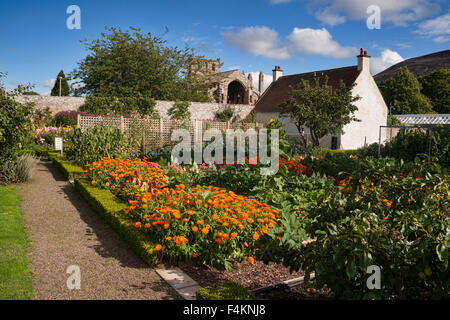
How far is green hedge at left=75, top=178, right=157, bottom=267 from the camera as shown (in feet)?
13.3

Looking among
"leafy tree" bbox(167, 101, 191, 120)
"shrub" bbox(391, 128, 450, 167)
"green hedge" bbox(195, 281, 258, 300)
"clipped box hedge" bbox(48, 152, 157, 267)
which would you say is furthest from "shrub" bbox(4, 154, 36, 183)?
"leafy tree" bbox(167, 101, 191, 120)

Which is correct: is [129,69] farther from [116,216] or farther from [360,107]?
[116,216]

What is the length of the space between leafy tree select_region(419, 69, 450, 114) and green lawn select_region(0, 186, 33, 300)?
163 ft

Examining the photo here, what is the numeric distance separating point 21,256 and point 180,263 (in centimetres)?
192

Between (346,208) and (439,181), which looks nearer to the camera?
(439,181)

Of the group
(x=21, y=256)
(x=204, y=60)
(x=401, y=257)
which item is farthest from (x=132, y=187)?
(x=204, y=60)

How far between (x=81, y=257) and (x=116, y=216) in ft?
3.37

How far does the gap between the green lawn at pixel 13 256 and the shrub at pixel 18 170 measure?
84.3 inches

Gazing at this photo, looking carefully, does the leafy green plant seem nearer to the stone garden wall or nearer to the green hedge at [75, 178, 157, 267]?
the green hedge at [75, 178, 157, 267]

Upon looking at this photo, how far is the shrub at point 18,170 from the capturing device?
323 inches

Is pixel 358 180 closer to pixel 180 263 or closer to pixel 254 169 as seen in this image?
pixel 180 263

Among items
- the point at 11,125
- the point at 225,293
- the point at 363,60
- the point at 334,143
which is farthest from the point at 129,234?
the point at 363,60

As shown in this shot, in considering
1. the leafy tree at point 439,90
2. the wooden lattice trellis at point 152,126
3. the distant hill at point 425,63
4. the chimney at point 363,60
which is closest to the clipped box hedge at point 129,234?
the wooden lattice trellis at point 152,126
